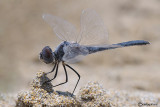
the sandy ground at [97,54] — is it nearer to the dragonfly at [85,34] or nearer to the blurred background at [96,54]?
the blurred background at [96,54]

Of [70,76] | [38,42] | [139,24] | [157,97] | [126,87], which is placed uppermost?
[139,24]

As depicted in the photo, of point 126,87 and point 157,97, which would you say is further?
point 126,87

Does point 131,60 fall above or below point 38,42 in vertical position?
below

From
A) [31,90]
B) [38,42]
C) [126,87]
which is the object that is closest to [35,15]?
[38,42]

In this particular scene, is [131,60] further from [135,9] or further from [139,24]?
[135,9]

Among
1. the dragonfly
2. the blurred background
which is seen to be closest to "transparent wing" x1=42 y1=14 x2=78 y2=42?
the dragonfly

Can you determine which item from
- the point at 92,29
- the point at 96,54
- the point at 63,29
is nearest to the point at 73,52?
the point at 63,29
